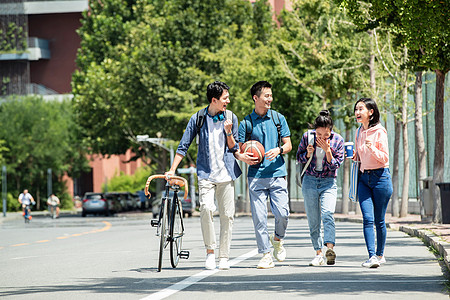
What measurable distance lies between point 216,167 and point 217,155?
5.4 inches

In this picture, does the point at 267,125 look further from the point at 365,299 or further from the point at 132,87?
the point at 132,87

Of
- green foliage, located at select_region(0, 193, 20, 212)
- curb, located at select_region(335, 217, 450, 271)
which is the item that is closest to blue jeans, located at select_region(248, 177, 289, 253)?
curb, located at select_region(335, 217, 450, 271)

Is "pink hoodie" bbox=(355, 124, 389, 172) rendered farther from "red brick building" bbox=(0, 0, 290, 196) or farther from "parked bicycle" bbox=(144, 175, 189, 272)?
"red brick building" bbox=(0, 0, 290, 196)

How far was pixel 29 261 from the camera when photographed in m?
13.7

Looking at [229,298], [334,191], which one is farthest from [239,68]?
[229,298]

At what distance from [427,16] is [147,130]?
125ft

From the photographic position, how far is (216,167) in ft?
33.4

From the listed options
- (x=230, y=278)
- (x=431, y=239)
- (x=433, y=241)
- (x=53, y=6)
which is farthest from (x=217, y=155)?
(x=53, y=6)

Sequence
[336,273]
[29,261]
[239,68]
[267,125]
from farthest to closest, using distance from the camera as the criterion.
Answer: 1. [239,68]
2. [29,261]
3. [267,125]
4. [336,273]

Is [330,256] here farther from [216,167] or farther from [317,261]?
[216,167]

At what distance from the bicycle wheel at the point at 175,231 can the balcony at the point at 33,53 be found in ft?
226

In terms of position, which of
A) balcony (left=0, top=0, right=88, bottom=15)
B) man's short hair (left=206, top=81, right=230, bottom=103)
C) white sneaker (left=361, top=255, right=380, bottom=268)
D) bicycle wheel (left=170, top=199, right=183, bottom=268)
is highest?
balcony (left=0, top=0, right=88, bottom=15)

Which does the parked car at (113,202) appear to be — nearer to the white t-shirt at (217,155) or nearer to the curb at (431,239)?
the curb at (431,239)

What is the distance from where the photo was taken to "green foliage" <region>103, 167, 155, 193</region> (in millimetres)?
83375
